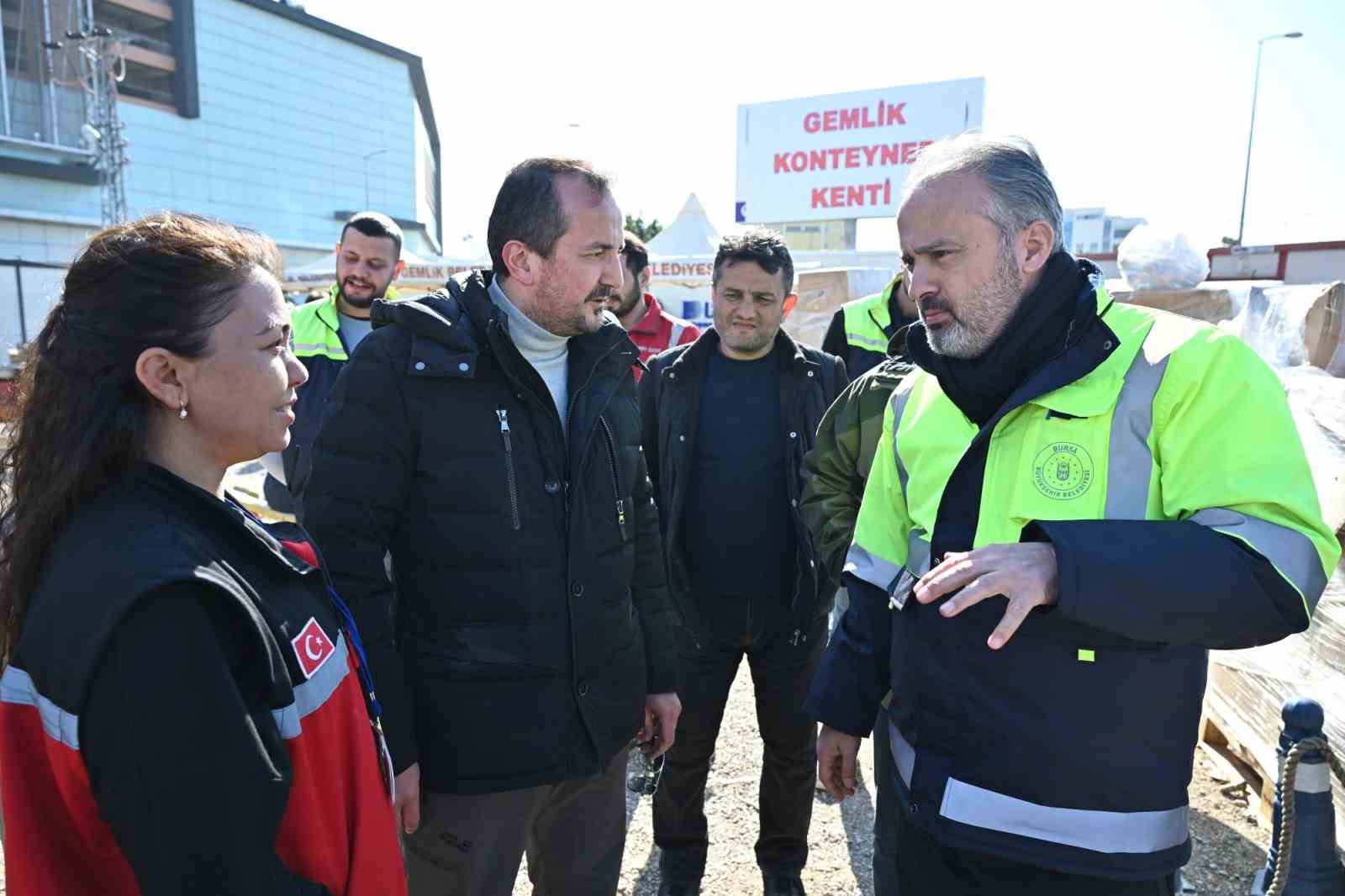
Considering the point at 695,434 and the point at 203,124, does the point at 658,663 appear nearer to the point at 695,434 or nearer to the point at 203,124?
the point at 695,434

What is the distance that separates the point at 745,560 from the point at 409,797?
152 cm

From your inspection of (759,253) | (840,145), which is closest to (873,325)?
(759,253)

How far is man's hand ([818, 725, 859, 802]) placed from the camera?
1.96m

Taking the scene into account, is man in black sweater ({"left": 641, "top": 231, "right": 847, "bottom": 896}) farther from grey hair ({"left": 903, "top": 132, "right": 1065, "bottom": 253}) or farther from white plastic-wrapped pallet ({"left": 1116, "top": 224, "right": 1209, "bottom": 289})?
white plastic-wrapped pallet ({"left": 1116, "top": 224, "right": 1209, "bottom": 289})

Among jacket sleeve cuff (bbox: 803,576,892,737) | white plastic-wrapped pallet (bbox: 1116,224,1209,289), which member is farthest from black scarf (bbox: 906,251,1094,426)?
white plastic-wrapped pallet (bbox: 1116,224,1209,289)

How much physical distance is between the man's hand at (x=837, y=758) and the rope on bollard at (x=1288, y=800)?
2.72 ft

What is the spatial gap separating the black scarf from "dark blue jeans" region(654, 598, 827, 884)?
150 cm

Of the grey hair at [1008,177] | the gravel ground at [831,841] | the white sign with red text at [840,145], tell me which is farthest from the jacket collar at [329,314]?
the white sign with red text at [840,145]

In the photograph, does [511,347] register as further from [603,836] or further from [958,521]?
[603,836]

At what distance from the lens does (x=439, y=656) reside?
188 centimetres

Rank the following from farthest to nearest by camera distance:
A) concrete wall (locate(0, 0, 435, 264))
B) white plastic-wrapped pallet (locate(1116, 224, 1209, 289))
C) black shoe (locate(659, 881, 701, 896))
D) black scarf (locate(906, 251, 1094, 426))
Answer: concrete wall (locate(0, 0, 435, 264)) → white plastic-wrapped pallet (locate(1116, 224, 1209, 289)) → black shoe (locate(659, 881, 701, 896)) → black scarf (locate(906, 251, 1094, 426))

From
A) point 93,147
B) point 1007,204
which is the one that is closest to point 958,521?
point 1007,204

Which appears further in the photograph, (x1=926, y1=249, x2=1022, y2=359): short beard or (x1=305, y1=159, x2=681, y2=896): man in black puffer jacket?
(x1=305, y1=159, x2=681, y2=896): man in black puffer jacket

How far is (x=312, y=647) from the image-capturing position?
1.23 metres
